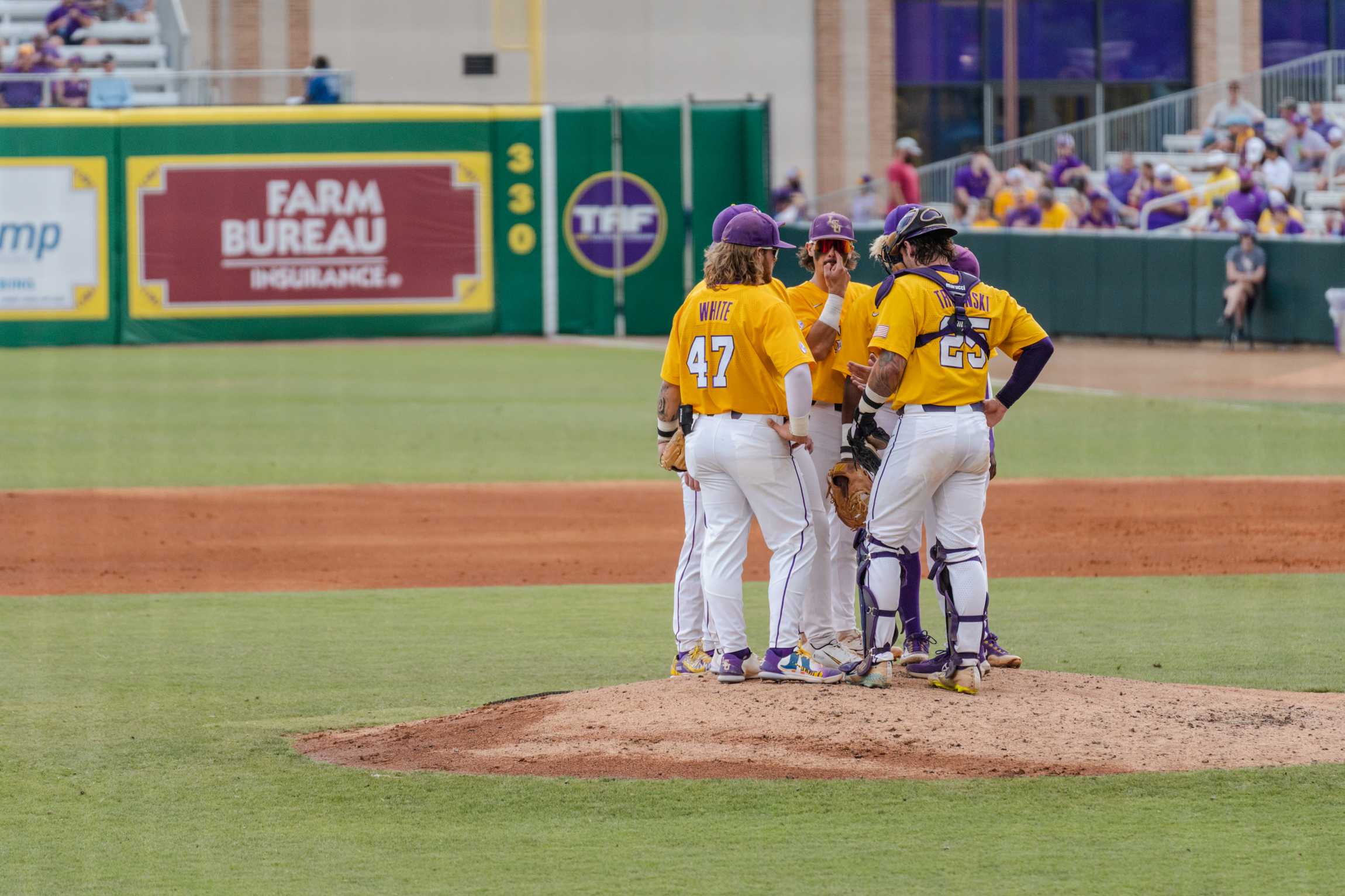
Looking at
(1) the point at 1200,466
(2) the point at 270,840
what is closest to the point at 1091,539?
(1) the point at 1200,466

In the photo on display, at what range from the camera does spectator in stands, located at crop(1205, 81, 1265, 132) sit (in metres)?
28.8

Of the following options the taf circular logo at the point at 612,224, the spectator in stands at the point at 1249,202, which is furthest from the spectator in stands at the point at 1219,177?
the taf circular logo at the point at 612,224

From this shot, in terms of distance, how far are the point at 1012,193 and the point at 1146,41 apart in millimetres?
15953

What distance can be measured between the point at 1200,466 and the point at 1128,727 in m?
9.57

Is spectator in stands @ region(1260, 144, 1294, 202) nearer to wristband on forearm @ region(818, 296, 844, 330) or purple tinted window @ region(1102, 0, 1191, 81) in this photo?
purple tinted window @ region(1102, 0, 1191, 81)

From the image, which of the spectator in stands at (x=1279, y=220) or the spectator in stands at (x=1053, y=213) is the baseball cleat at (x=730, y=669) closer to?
the spectator in stands at (x=1279, y=220)

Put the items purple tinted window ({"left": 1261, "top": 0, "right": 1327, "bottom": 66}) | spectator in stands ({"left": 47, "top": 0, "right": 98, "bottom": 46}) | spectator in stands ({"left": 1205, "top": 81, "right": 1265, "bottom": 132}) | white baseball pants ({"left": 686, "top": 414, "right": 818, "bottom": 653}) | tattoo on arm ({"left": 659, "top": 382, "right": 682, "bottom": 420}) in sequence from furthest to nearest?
purple tinted window ({"left": 1261, "top": 0, "right": 1327, "bottom": 66})
spectator in stands ({"left": 47, "top": 0, "right": 98, "bottom": 46})
spectator in stands ({"left": 1205, "top": 81, "right": 1265, "bottom": 132})
tattoo on arm ({"left": 659, "top": 382, "right": 682, "bottom": 420})
white baseball pants ({"left": 686, "top": 414, "right": 818, "bottom": 653})

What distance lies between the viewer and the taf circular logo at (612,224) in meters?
29.4

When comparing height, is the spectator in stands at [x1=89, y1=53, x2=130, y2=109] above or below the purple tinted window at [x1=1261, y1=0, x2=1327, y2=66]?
below

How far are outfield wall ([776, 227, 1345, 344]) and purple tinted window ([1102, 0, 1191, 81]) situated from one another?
16219mm

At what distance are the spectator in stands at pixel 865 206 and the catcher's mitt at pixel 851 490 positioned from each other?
25842 millimetres

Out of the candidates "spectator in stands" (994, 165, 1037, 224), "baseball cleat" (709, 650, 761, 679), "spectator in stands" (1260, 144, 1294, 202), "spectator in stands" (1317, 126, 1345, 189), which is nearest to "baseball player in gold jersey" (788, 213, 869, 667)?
"baseball cleat" (709, 650, 761, 679)

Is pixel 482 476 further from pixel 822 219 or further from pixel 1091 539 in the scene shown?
pixel 822 219

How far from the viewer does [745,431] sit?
7281mm
